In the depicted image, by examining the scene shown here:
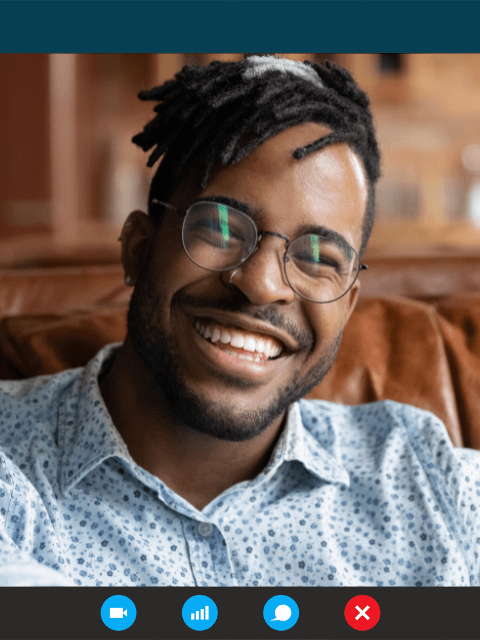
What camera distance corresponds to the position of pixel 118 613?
46 centimetres

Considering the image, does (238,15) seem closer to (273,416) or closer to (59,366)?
(273,416)

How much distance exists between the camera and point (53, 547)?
0.84 metres

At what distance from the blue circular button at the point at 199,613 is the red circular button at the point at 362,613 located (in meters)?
0.10

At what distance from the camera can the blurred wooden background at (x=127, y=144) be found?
4.16 m

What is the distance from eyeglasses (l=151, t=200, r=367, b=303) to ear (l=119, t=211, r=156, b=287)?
0.58ft

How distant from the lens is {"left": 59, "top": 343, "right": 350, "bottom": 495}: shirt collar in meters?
0.94

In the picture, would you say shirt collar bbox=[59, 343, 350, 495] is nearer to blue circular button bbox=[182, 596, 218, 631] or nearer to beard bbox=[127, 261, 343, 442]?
beard bbox=[127, 261, 343, 442]

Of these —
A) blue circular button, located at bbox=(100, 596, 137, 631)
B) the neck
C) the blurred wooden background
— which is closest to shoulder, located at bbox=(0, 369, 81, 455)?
the neck

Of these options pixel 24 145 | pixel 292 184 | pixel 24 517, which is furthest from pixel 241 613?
pixel 24 145

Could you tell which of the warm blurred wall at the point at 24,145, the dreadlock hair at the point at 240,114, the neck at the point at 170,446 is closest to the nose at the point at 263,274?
the dreadlock hair at the point at 240,114

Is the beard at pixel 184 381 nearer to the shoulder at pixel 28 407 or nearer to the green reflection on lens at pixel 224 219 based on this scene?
the green reflection on lens at pixel 224 219

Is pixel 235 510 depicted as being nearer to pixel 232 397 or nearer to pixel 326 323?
pixel 232 397

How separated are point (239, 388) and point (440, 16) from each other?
22.1 inches

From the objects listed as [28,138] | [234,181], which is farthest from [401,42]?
[28,138]
